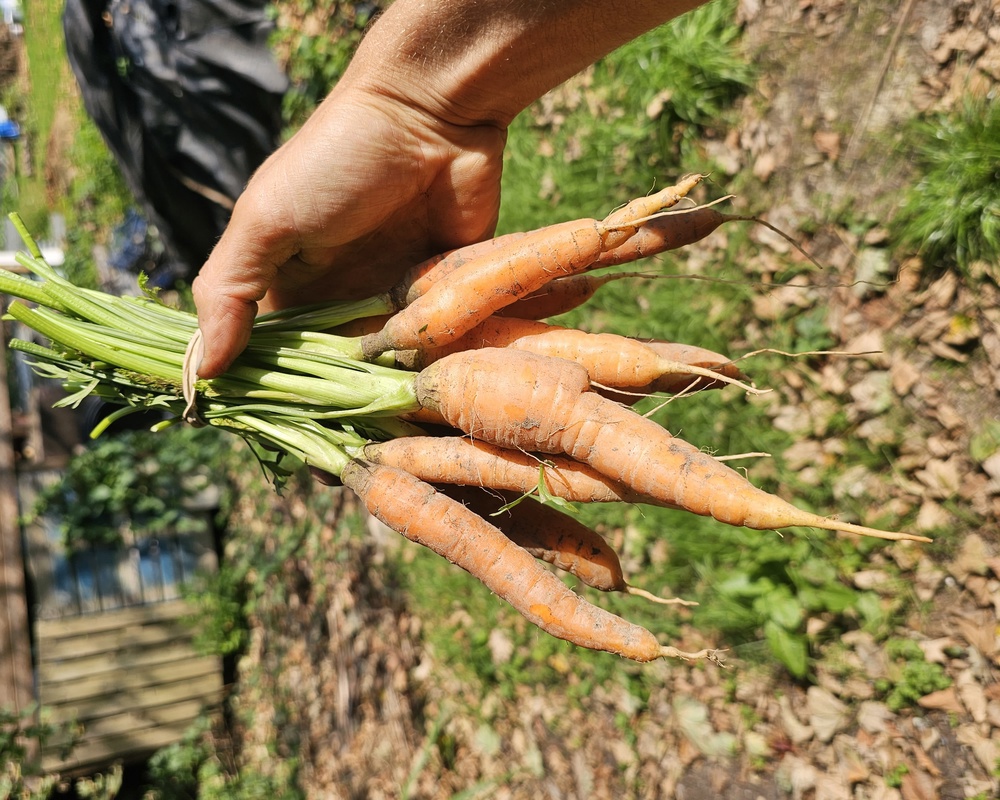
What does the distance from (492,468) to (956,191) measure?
2180 millimetres

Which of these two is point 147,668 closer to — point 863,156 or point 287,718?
point 287,718

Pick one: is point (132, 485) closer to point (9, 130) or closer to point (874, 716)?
point (874, 716)

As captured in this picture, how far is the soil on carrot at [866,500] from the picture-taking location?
2.60 metres

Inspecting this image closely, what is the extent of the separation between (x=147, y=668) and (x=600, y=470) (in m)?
5.11

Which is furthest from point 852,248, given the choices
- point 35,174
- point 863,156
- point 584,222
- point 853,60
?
point 35,174

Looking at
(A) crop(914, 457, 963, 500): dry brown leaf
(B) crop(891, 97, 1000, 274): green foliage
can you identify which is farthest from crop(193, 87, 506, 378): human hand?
(A) crop(914, 457, 963, 500): dry brown leaf

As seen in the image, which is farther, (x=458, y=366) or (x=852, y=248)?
(x=852, y=248)

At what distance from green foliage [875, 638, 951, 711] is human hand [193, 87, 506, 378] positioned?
2423mm

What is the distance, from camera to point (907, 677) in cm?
265

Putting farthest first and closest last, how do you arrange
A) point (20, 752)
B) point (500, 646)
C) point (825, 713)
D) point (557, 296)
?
point (20, 752), point (500, 646), point (825, 713), point (557, 296)

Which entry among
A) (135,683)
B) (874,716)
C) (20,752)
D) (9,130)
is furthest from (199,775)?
(9,130)

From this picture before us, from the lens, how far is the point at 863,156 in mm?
2998

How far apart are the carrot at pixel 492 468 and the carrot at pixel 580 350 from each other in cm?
28

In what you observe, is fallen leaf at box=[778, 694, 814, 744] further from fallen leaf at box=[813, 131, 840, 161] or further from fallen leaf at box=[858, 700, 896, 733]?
fallen leaf at box=[813, 131, 840, 161]
